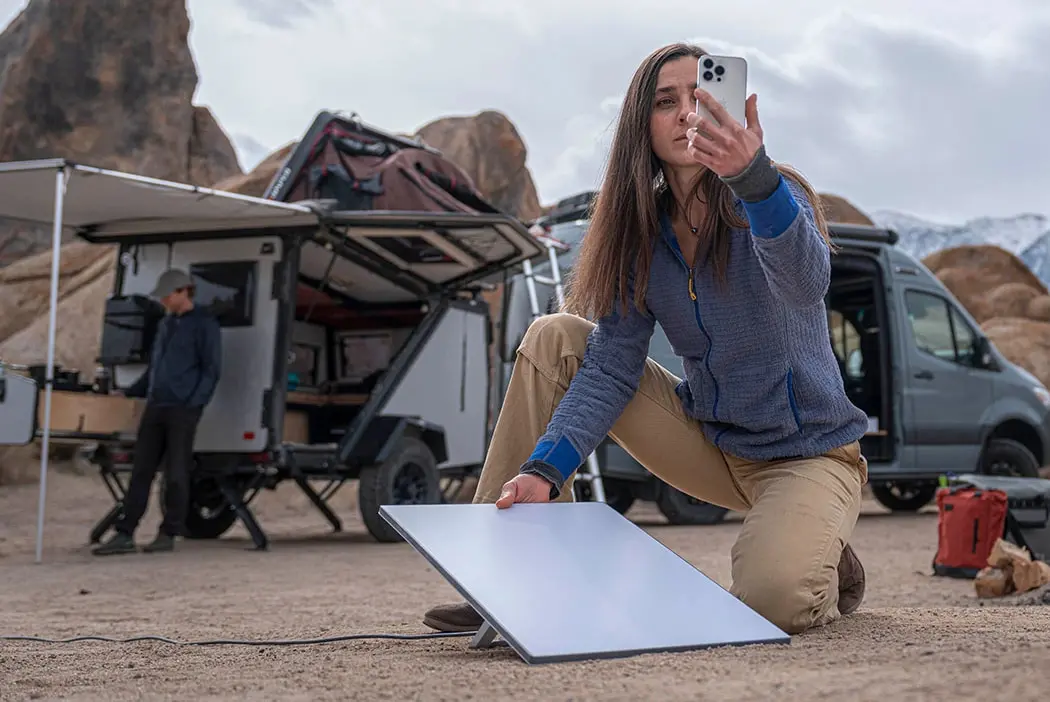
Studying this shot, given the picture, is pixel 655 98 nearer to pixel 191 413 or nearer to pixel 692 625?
pixel 692 625

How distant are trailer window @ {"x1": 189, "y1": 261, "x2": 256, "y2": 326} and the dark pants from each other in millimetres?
748

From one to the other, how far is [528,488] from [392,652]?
0.48 m

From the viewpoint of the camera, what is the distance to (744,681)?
1673 millimetres

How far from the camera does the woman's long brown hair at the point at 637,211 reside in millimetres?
2641

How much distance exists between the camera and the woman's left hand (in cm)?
211

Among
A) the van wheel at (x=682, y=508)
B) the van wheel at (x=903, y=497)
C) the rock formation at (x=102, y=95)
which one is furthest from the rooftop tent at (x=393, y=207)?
the rock formation at (x=102, y=95)

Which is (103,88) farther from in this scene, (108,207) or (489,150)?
(108,207)

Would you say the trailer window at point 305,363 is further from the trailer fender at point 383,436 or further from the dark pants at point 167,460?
the dark pants at point 167,460

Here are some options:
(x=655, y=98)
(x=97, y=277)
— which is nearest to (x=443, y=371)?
(x=655, y=98)

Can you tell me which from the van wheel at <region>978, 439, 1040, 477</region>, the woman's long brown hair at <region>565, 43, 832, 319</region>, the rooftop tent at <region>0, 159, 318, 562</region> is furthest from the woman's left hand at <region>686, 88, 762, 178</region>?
the van wheel at <region>978, 439, 1040, 477</region>

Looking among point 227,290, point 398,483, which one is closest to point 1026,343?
point 398,483

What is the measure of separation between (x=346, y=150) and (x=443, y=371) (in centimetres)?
182

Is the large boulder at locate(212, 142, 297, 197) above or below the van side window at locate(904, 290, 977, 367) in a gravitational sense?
above

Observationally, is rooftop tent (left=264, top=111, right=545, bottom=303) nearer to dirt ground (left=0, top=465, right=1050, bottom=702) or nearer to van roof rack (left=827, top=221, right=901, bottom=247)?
dirt ground (left=0, top=465, right=1050, bottom=702)
